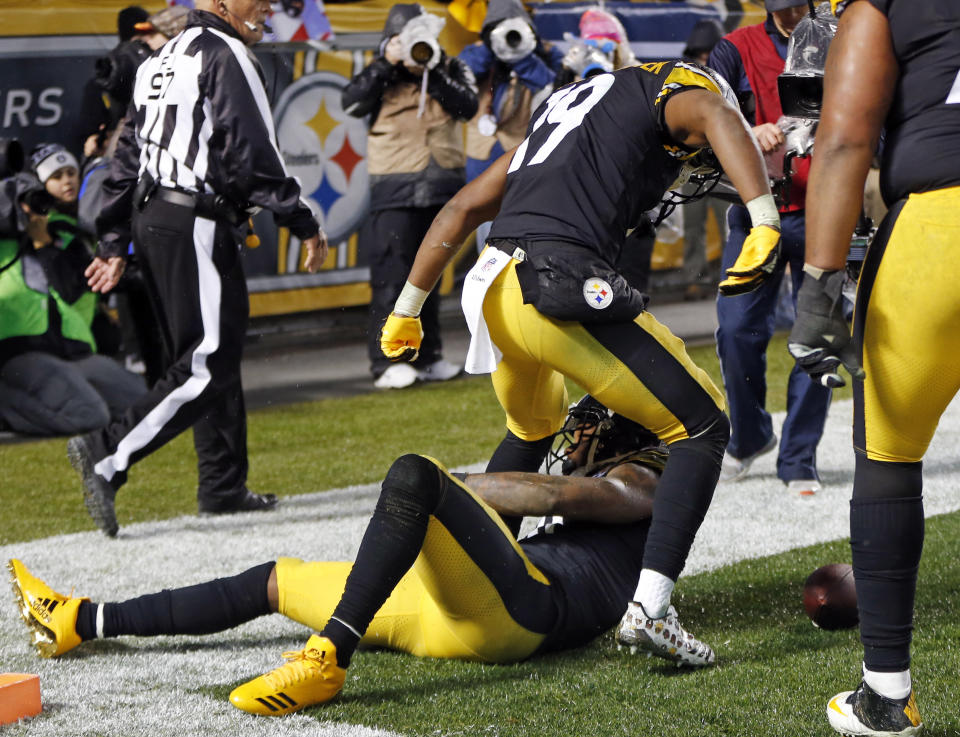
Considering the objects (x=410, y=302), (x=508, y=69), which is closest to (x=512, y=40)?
(x=508, y=69)

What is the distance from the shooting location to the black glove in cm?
265

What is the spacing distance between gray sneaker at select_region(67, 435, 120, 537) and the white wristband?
274cm

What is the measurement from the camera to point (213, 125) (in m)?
5.02

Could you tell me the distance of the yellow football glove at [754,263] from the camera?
297cm

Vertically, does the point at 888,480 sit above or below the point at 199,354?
above

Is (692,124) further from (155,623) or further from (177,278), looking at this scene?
(177,278)

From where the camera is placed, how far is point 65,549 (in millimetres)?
4820

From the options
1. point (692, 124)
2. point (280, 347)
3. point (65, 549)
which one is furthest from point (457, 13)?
point (692, 124)

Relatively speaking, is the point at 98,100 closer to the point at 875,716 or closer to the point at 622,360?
the point at 622,360

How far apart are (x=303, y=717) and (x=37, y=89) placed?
6209 mm

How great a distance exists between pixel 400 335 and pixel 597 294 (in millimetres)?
693

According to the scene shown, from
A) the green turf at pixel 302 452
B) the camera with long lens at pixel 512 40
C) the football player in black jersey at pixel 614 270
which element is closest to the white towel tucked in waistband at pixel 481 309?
the football player in black jersey at pixel 614 270

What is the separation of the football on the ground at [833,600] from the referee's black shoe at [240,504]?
2.51 m

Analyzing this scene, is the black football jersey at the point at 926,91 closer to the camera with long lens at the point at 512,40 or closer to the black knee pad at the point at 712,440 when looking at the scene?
the black knee pad at the point at 712,440
